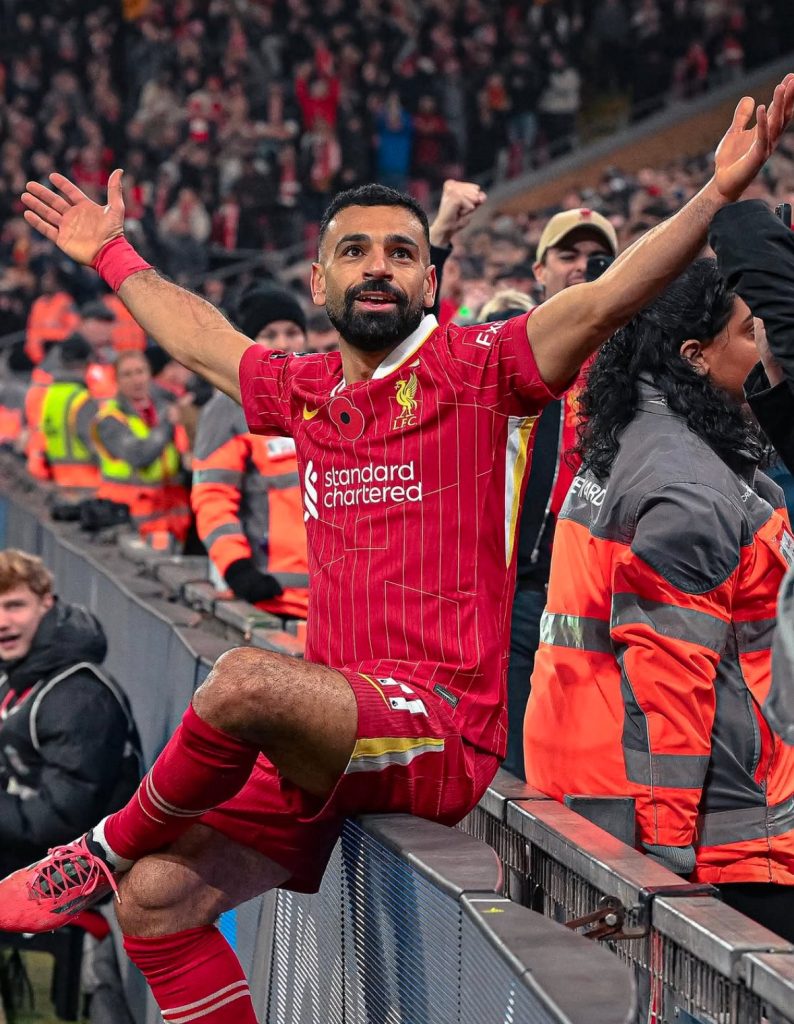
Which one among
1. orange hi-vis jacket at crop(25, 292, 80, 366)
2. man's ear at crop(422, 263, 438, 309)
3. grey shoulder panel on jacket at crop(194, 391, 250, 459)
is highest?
orange hi-vis jacket at crop(25, 292, 80, 366)

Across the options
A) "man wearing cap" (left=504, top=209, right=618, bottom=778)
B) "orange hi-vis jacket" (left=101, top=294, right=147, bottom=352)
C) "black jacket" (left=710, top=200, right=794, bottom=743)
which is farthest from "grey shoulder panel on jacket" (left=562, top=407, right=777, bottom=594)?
"orange hi-vis jacket" (left=101, top=294, right=147, bottom=352)

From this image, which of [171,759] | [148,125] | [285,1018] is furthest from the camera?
[148,125]

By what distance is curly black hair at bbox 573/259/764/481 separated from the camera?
346 centimetres

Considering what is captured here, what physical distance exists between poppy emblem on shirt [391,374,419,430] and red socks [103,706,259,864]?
75cm

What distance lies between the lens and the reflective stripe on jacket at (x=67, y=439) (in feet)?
44.3

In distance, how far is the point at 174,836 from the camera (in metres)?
3.17

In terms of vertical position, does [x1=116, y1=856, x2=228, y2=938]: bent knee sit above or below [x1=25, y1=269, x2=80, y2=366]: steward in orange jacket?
below

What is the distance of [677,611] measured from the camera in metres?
3.24

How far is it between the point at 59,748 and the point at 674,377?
3.02 meters

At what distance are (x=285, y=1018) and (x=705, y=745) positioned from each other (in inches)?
48.6

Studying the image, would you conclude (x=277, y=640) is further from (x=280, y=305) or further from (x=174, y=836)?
(x=280, y=305)

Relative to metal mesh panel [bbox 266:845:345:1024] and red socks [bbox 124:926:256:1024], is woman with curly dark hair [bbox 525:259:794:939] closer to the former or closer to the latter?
metal mesh panel [bbox 266:845:345:1024]

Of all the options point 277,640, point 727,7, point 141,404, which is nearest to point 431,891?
point 277,640

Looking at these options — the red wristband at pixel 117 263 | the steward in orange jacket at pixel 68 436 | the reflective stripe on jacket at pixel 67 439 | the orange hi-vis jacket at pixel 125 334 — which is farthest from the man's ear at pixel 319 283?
the orange hi-vis jacket at pixel 125 334
